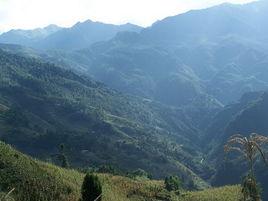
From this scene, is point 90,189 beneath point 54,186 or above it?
above

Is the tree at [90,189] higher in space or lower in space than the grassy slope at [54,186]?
higher

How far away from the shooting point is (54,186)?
171ft

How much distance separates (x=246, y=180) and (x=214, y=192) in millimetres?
61024

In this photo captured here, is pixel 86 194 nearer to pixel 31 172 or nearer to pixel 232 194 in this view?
pixel 31 172

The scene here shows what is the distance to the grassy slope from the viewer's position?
4853 centimetres

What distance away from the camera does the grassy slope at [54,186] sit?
48.5 meters

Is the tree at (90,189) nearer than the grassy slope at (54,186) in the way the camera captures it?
Yes

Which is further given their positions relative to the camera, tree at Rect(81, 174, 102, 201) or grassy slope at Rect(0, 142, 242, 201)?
grassy slope at Rect(0, 142, 242, 201)

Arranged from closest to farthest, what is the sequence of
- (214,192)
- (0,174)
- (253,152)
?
(253,152)
(0,174)
(214,192)

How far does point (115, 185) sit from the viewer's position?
70188 millimetres

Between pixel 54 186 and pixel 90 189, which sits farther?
pixel 54 186

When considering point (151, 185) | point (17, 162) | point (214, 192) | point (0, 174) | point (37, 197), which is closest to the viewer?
point (37, 197)

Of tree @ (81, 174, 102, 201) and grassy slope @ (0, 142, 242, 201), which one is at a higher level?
tree @ (81, 174, 102, 201)

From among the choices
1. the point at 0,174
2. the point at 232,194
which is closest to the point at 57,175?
the point at 0,174
